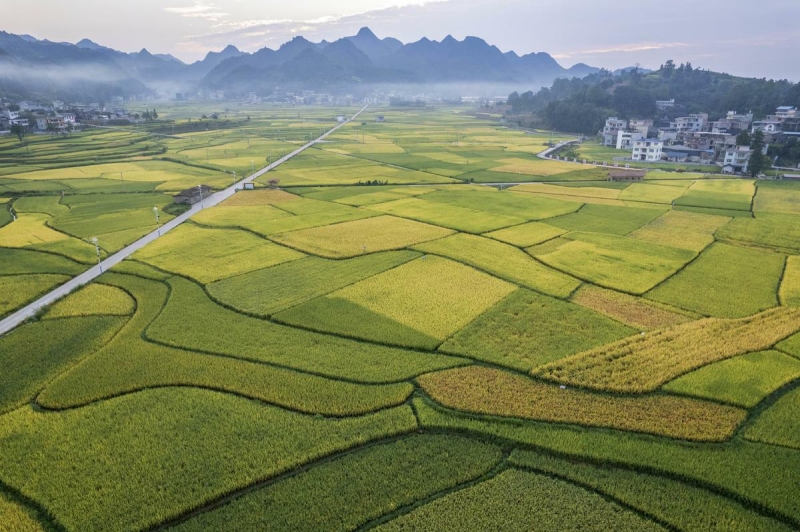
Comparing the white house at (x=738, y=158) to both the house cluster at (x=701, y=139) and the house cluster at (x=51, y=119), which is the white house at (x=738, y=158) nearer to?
the house cluster at (x=701, y=139)

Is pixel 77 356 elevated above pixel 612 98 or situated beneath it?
situated beneath

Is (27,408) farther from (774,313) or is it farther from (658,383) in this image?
(774,313)

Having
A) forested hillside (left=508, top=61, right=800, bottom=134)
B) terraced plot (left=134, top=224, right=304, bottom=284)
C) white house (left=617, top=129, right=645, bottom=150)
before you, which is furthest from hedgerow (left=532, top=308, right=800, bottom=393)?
forested hillside (left=508, top=61, right=800, bottom=134)

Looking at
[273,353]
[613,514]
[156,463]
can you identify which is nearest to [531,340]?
[613,514]

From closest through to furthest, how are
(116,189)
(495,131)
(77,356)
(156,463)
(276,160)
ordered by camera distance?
1. (156,463)
2. (77,356)
3. (116,189)
4. (276,160)
5. (495,131)

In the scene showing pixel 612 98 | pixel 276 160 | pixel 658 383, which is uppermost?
pixel 612 98

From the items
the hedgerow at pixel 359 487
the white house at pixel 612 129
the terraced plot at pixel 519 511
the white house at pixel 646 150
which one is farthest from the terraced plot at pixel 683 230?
the white house at pixel 612 129
